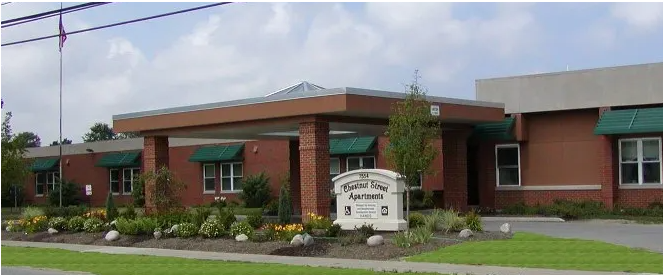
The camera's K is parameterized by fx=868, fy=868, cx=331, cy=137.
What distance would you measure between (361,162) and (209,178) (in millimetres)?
10463

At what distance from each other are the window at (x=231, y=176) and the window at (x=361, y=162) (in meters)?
7.28

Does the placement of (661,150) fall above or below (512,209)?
above

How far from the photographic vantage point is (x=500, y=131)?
110 ft

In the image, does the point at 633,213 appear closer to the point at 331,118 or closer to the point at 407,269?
the point at 331,118

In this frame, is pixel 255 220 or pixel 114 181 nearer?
pixel 255 220

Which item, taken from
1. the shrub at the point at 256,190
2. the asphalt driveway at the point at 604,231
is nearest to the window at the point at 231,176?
the shrub at the point at 256,190

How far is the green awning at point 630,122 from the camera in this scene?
29.5m

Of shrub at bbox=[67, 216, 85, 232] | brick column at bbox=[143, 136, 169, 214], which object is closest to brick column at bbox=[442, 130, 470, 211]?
brick column at bbox=[143, 136, 169, 214]

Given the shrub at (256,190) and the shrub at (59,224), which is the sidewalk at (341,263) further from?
the shrub at (256,190)

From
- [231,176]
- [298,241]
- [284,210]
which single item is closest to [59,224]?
[284,210]

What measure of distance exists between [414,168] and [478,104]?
32.0 ft

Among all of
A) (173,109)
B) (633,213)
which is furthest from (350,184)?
(633,213)

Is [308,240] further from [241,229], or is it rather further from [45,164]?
[45,164]

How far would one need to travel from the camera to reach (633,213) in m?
29.5
